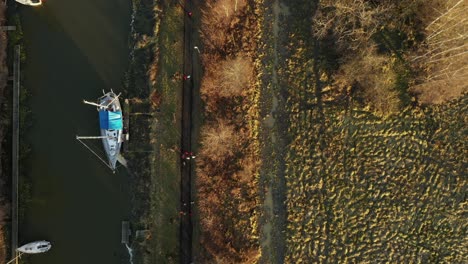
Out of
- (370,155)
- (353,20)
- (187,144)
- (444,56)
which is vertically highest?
(353,20)

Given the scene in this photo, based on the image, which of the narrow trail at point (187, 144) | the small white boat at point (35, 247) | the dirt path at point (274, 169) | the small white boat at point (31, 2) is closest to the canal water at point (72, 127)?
the small white boat at point (31, 2)

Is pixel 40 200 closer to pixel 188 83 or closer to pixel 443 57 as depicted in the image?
pixel 188 83

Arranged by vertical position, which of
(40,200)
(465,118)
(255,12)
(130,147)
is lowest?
(40,200)

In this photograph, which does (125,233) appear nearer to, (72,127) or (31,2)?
(72,127)

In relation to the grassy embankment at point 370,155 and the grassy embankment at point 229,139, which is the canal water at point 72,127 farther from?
the grassy embankment at point 370,155

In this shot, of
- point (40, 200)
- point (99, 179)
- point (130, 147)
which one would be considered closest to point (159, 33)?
point (130, 147)

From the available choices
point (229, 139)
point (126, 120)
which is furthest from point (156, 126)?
point (229, 139)

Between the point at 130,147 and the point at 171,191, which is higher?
the point at 130,147
